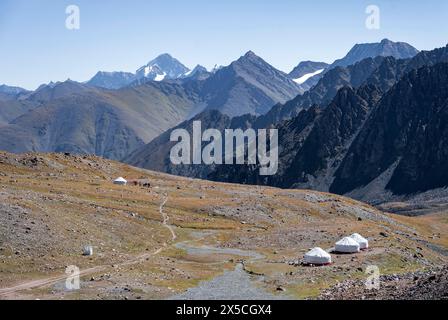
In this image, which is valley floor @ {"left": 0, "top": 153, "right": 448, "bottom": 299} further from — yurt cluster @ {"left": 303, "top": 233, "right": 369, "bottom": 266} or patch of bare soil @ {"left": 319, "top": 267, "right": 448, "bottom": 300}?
yurt cluster @ {"left": 303, "top": 233, "right": 369, "bottom": 266}

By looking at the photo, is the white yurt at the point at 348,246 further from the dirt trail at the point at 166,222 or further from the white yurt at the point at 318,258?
the dirt trail at the point at 166,222

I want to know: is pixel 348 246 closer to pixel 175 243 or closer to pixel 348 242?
pixel 348 242

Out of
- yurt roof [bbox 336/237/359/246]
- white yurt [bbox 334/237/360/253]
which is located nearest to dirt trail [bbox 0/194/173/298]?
white yurt [bbox 334/237/360/253]

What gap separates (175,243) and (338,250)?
28.9 metres

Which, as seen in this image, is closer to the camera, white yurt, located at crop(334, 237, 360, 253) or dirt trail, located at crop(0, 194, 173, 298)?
dirt trail, located at crop(0, 194, 173, 298)

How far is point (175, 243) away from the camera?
353 ft

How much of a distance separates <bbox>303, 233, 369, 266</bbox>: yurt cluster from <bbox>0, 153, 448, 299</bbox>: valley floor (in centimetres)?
209

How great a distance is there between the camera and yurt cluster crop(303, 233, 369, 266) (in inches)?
3553

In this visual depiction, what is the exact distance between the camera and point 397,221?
7116 inches

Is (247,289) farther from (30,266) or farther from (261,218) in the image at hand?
(261,218)

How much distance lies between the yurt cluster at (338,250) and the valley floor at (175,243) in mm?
2093

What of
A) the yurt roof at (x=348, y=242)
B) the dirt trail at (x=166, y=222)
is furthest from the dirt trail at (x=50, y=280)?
the yurt roof at (x=348, y=242)

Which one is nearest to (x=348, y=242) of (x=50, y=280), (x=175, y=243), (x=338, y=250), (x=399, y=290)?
(x=338, y=250)

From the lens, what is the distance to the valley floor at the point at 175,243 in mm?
70312
